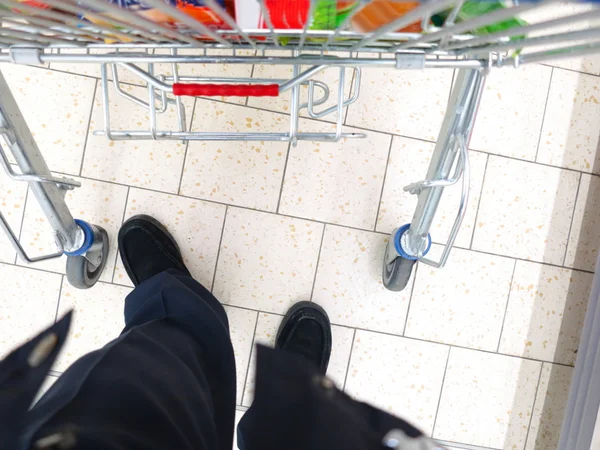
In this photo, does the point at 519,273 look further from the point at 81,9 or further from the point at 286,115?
the point at 81,9

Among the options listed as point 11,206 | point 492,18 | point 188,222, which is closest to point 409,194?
point 188,222

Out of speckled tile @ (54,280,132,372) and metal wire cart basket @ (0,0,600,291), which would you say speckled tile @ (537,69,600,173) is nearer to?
metal wire cart basket @ (0,0,600,291)

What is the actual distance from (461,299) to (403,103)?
Answer: 0.66 meters

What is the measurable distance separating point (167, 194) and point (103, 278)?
0.34m

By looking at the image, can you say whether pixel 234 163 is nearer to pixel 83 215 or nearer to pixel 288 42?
pixel 83 215

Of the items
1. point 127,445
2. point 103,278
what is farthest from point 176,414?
point 103,278

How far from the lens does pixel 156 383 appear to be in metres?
0.75

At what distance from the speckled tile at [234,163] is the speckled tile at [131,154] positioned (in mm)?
49

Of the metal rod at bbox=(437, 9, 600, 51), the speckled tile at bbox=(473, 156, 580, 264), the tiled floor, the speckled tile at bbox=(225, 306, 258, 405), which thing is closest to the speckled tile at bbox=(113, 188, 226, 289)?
the tiled floor

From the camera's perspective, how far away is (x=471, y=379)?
139cm

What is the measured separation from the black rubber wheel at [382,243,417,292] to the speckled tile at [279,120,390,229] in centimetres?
16

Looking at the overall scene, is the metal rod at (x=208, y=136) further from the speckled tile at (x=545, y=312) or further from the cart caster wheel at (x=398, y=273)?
the speckled tile at (x=545, y=312)

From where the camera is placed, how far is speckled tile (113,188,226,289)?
4.38 feet

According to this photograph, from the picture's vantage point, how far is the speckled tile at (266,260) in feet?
4.41
